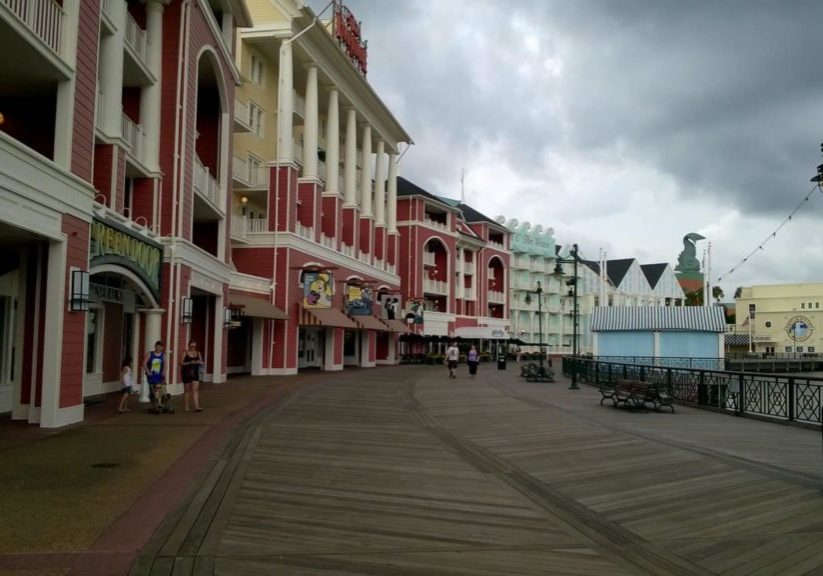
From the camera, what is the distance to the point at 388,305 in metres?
50.6

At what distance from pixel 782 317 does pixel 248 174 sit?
75.4 metres

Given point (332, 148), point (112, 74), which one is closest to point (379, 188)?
point (332, 148)

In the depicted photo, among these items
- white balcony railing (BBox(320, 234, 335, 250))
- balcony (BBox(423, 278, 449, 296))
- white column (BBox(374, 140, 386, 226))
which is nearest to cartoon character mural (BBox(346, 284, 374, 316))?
white balcony railing (BBox(320, 234, 335, 250))

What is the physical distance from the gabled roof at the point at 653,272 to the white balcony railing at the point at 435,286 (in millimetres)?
55357

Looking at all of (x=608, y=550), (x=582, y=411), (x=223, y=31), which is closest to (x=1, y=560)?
(x=608, y=550)

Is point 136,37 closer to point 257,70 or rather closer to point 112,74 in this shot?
point 112,74

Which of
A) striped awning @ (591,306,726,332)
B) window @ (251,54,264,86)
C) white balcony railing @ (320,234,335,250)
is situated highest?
window @ (251,54,264,86)

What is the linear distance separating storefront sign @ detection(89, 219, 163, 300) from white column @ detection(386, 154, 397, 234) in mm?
35327

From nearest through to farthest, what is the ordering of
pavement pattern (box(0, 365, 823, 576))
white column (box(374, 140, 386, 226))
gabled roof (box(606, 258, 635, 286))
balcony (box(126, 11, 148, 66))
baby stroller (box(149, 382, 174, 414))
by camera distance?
pavement pattern (box(0, 365, 823, 576))
baby stroller (box(149, 382, 174, 414))
balcony (box(126, 11, 148, 66))
white column (box(374, 140, 386, 226))
gabled roof (box(606, 258, 635, 286))

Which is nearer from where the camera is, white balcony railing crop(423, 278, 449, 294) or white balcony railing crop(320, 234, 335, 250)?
white balcony railing crop(320, 234, 335, 250)

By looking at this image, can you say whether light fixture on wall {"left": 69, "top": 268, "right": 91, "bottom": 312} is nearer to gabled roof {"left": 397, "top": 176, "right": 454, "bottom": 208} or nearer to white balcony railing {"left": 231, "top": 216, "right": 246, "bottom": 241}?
white balcony railing {"left": 231, "top": 216, "right": 246, "bottom": 241}

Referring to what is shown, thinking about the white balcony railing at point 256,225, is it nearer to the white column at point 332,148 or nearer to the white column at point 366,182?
the white column at point 332,148

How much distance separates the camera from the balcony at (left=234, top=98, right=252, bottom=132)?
106 ft

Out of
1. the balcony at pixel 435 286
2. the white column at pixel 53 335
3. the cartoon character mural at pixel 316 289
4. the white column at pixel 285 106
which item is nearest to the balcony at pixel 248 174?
the white column at pixel 285 106
